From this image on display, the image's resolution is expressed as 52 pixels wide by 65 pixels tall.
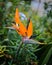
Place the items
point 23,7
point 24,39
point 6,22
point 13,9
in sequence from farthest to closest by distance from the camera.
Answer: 1. point 23,7
2. point 13,9
3. point 6,22
4. point 24,39

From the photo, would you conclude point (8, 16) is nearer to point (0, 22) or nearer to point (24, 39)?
point (0, 22)

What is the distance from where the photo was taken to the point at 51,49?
946 millimetres

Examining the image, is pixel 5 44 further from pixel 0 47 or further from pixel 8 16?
pixel 8 16

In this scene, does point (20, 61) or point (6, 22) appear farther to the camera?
point (6, 22)

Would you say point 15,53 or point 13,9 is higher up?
point 13,9

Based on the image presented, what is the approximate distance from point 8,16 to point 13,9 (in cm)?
7

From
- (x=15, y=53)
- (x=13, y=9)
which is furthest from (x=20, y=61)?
(x=13, y=9)

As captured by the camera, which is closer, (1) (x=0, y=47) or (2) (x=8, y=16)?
(1) (x=0, y=47)

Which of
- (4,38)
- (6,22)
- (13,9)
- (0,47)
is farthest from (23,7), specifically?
→ (0,47)

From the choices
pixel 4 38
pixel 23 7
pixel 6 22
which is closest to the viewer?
pixel 4 38

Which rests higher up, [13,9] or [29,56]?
[13,9]

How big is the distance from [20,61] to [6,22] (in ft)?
0.97

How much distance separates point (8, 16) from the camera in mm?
1177

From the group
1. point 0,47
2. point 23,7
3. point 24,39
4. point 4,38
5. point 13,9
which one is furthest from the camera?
point 23,7
